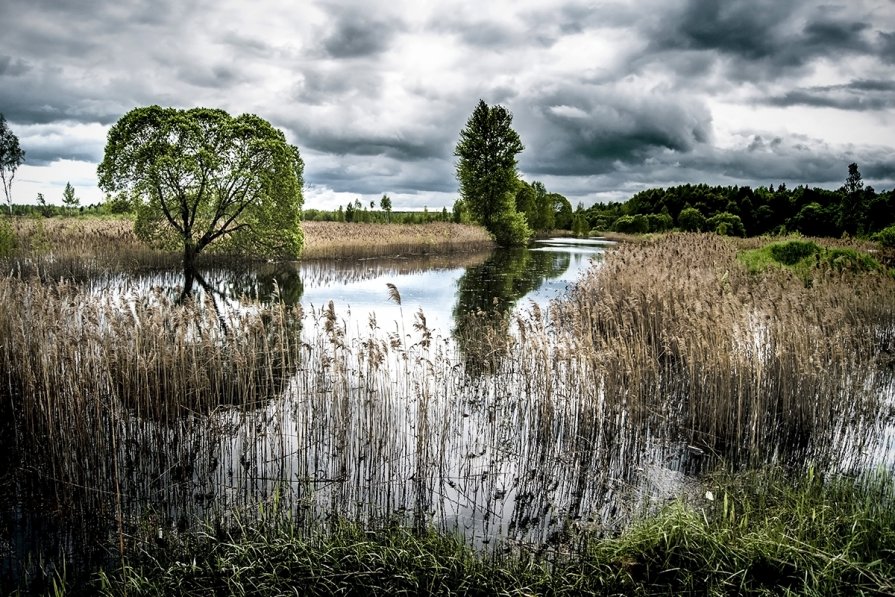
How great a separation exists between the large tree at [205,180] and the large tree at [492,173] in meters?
26.2

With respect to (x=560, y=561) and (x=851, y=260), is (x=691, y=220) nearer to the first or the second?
(x=851, y=260)

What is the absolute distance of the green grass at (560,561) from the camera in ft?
13.0

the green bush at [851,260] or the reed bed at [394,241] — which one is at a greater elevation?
the reed bed at [394,241]

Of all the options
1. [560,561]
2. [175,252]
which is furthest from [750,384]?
[175,252]

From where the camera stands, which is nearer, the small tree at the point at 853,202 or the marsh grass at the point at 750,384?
the marsh grass at the point at 750,384

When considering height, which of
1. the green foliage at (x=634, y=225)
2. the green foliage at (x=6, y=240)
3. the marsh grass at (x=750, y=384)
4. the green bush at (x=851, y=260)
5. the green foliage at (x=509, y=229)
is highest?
the green foliage at (x=634, y=225)

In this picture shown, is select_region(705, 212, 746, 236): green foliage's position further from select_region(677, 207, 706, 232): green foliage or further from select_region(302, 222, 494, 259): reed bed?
select_region(302, 222, 494, 259): reed bed

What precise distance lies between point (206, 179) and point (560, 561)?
21.9 m

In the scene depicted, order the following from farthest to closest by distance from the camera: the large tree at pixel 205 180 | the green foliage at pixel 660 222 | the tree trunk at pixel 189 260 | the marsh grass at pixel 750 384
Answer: the green foliage at pixel 660 222 → the tree trunk at pixel 189 260 → the large tree at pixel 205 180 → the marsh grass at pixel 750 384

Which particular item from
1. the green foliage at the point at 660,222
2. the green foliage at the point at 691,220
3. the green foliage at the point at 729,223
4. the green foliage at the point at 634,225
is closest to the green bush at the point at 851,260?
the green foliage at the point at 729,223

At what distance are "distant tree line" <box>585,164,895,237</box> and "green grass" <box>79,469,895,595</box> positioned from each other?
37.8m

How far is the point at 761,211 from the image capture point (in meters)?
70.5

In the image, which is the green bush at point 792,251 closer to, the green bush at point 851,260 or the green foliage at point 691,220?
the green bush at point 851,260

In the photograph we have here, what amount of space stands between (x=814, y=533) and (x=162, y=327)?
7211 millimetres
